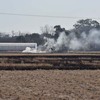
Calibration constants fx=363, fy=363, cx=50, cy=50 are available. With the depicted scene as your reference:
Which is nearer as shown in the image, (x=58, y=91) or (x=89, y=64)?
(x=58, y=91)

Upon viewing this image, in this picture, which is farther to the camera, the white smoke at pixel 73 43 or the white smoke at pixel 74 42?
the white smoke at pixel 74 42

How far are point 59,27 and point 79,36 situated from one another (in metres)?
11.6

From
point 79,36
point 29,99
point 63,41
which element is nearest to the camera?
point 29,99

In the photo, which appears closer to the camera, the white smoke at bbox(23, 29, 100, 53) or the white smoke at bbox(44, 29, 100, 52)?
the white smoke at bbox(23, 29, 100, 53)

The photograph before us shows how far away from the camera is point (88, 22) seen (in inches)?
5679

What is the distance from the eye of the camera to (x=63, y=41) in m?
96.6

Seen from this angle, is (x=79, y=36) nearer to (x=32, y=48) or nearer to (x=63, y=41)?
(x=63, y=41)

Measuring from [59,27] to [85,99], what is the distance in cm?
10124

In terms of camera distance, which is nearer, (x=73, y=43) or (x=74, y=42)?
(x=73, y=43)

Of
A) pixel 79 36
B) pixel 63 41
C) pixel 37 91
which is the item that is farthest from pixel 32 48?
pixel 37 91

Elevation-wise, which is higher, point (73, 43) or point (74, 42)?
point (74, 42)

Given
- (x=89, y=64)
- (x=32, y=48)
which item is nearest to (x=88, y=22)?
(x=32, y=48)

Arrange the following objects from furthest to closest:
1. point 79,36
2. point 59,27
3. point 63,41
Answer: point 59,27, point 79,36, point 63,41

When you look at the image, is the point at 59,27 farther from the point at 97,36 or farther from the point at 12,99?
the point at 12,99
